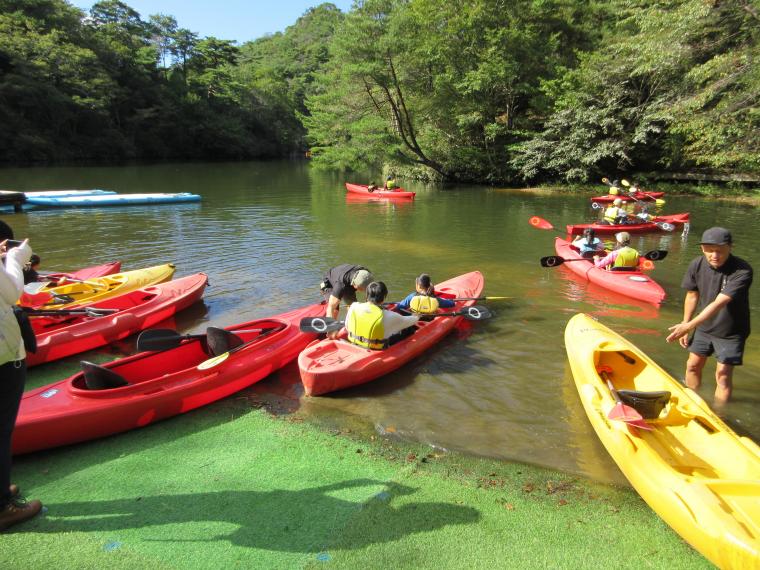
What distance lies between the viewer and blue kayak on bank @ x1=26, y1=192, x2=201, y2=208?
1772 cm

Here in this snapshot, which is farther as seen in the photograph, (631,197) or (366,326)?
(631,197)

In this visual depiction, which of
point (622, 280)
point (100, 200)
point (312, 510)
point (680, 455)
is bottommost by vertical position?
point (312, 510)

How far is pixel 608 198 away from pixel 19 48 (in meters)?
42.7

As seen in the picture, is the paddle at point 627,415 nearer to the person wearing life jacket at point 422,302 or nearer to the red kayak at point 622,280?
the person wearing life jacket at point 422,302

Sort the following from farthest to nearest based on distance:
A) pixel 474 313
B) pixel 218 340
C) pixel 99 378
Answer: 1. pixel 474 313
2. pixel 218 340
3. pixel 99 378

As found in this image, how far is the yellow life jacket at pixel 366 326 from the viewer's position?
18.5ft

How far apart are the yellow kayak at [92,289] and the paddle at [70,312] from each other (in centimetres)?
46

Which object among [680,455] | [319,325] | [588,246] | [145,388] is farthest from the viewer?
[588,246]

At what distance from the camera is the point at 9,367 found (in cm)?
283

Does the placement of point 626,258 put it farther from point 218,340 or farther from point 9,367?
point 9,367

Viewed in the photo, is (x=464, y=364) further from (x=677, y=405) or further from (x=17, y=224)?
(x=17, y=224)

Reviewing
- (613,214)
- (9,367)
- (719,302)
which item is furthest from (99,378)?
(613,214)

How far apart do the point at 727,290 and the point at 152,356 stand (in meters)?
5.70

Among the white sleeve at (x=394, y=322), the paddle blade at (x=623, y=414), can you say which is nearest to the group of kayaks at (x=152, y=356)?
the white sleeve at (x=394, y=322)
